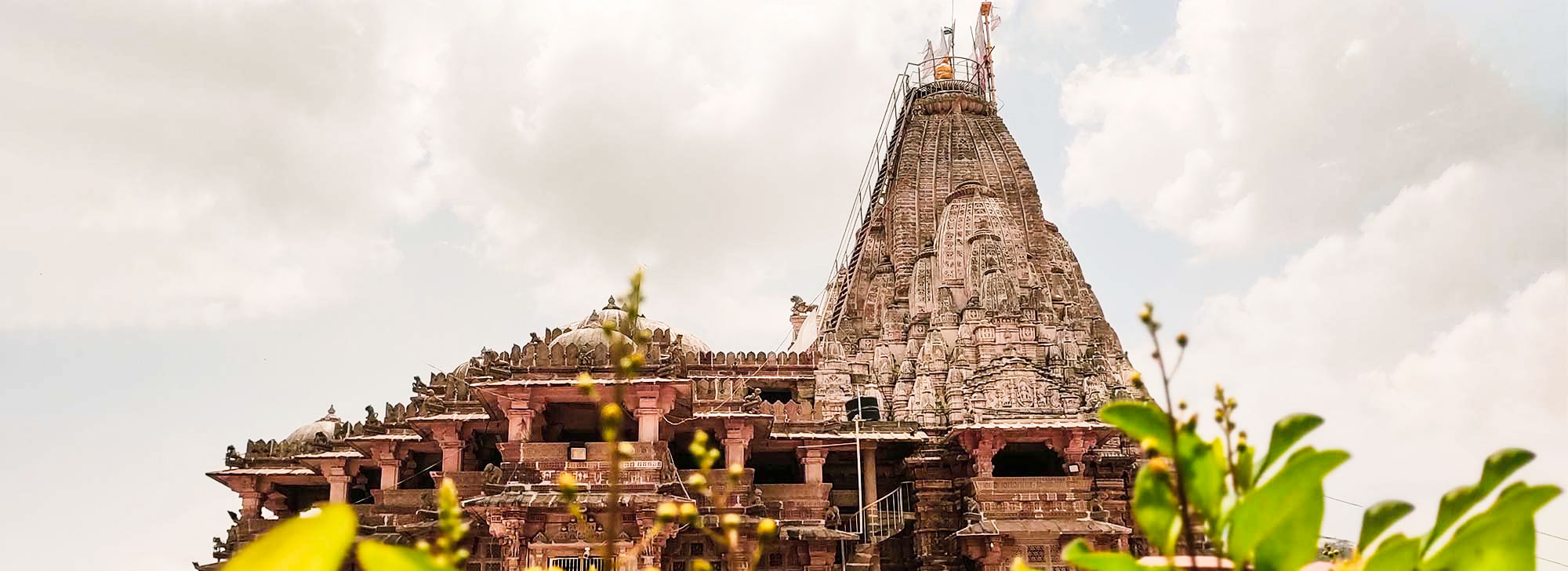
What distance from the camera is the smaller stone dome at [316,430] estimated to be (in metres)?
28.4

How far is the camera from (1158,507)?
7.65 feet

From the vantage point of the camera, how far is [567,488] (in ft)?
8.03

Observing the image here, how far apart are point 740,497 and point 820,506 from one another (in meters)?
2.85

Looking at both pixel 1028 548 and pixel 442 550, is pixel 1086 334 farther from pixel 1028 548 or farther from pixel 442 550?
pixel 442 550

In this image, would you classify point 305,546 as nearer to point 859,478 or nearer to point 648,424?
point 648,424

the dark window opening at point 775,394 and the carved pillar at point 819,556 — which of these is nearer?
the carved pillar at point 819,556

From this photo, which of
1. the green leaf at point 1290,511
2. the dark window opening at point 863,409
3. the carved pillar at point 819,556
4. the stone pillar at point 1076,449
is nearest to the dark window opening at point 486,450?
the carved pillar at point 819,556

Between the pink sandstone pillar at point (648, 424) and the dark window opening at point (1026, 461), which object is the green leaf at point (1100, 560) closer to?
the pink sandstone pillar at point (648, 424)

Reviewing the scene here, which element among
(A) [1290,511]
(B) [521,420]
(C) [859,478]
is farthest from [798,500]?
(A) [1290,511]

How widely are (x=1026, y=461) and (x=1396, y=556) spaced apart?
2275 centimetres

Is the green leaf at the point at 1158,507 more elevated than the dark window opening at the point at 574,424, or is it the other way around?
the dark window opening at the point at 574,424

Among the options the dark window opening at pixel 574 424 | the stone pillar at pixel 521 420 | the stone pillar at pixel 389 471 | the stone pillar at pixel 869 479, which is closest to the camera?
the stone pillar at pixel 521 420

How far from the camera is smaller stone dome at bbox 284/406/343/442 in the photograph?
93.2 ft

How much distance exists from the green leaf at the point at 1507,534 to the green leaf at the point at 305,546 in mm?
2183
